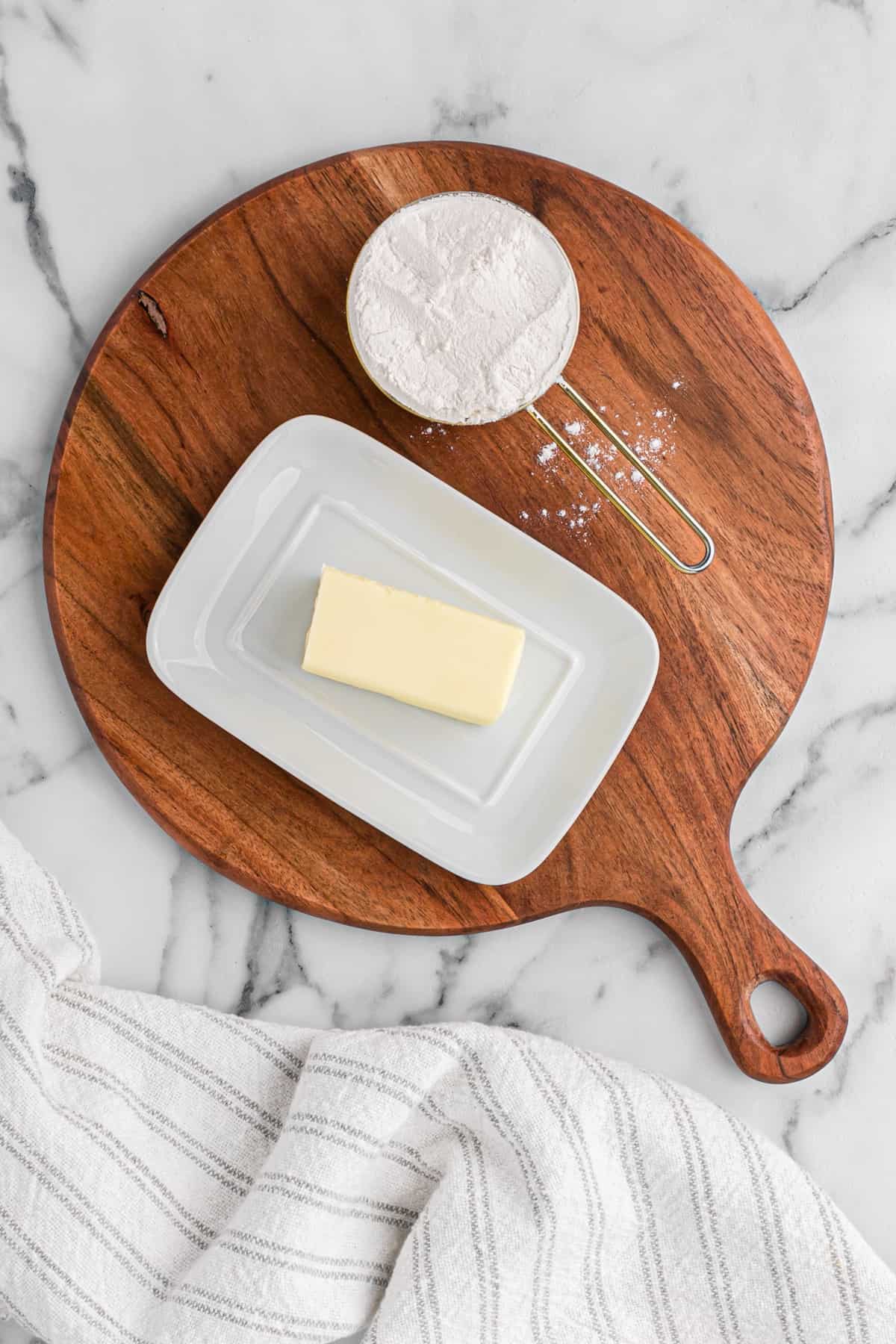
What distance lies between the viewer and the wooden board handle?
0.95 meters

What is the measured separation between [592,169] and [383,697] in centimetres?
58

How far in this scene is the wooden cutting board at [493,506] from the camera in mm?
906

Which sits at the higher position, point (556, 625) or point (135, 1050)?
point (556, 625)

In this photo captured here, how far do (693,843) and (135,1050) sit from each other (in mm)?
575

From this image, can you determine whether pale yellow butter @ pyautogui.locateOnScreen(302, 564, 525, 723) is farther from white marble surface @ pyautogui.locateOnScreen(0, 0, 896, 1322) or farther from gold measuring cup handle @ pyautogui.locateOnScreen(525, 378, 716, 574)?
white marble surface @ pyautogui.locateOnScreen(0, 0, 896, 1322)

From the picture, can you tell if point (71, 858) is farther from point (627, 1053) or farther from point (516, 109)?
point (516, 109)

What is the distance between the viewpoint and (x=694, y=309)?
928 millimetres

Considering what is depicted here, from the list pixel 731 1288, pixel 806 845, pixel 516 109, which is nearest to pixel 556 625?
pixel 806 845

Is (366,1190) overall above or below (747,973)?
below

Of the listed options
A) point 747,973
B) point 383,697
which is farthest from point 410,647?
point 747,973

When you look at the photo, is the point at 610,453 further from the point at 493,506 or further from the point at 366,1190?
the point at 366,1190

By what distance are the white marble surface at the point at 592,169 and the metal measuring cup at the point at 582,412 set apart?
0.62 ft

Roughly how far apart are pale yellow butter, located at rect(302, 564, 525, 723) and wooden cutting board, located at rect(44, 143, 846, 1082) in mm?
127

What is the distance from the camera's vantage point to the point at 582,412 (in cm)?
92
